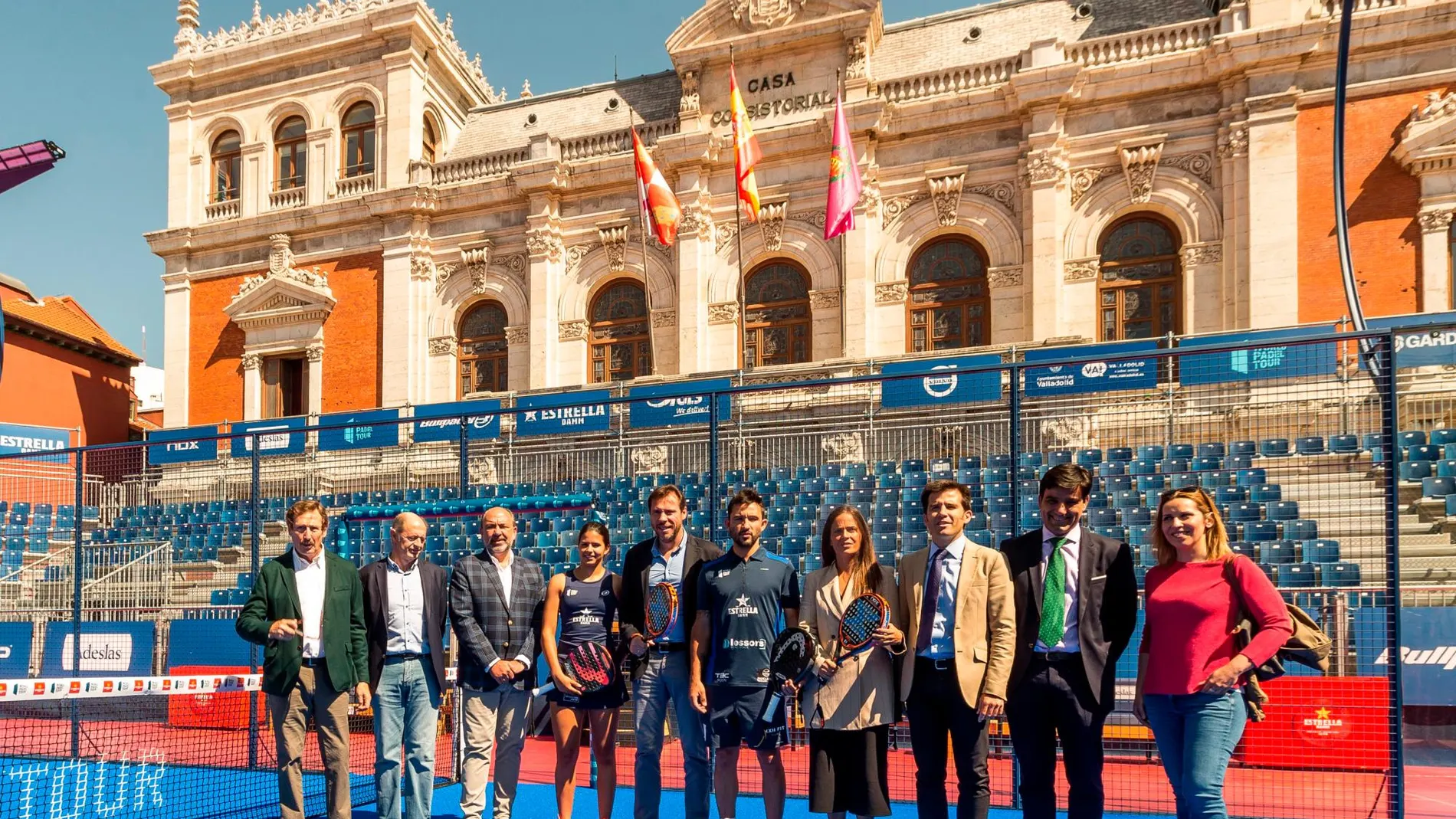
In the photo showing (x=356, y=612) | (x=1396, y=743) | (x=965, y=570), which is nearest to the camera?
(x=965, y=570)

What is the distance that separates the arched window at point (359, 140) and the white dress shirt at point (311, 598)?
2103 centimetres

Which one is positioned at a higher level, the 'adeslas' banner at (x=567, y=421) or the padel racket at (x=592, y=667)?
the 'adeslas' banner at (x=567, y=421)

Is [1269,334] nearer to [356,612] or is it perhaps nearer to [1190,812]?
[1190,812]

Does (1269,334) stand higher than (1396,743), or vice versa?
(1269,334)

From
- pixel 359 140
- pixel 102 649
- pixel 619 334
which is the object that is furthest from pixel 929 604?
pixel 359 140

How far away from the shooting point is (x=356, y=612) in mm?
6199

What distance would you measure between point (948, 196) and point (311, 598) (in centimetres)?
1639

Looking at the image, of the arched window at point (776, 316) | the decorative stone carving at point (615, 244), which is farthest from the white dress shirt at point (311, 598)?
the decorative stone carving at point (615, 244)

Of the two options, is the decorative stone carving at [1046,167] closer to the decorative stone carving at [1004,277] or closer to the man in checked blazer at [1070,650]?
the decorative stone carving at [1004,277]

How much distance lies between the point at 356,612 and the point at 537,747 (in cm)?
440

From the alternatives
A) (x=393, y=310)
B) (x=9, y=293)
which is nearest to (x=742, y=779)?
(x=393, y=310)

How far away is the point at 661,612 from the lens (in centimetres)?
584

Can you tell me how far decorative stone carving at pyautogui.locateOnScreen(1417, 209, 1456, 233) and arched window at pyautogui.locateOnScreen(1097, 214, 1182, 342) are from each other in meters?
3.85

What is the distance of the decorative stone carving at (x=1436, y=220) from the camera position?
16719mm
